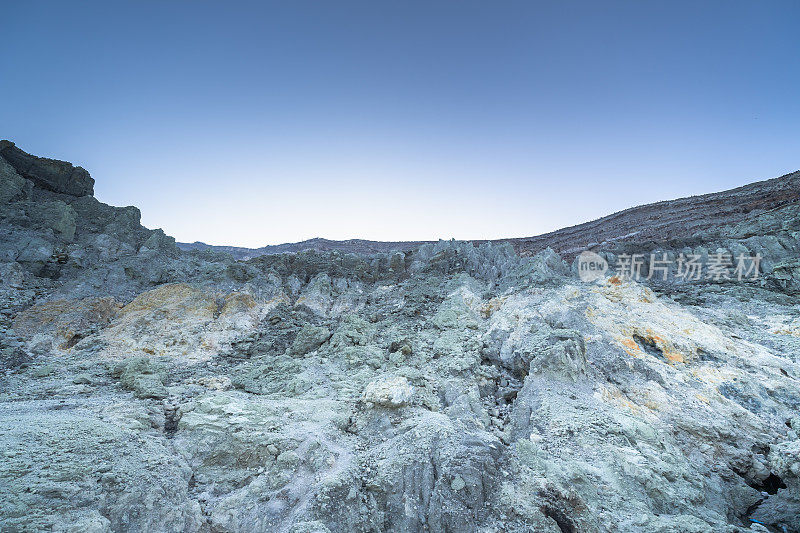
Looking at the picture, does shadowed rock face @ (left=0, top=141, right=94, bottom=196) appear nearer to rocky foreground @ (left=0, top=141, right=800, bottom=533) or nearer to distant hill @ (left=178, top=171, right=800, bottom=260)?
rocky foreground @ (left=0, top=141, right=800, bottom=533)

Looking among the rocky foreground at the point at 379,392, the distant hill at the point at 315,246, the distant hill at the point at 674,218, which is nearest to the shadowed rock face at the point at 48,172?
the rocky foreground at the point at 379,392

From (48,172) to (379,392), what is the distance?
49.6 feet

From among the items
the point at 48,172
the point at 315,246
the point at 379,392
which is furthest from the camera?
the point at 315,246

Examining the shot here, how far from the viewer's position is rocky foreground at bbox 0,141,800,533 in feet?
13.9

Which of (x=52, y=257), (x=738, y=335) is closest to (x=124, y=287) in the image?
(x=52, y=257)

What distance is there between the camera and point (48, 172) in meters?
12.1

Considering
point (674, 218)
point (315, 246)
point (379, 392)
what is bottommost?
point (379, 392)

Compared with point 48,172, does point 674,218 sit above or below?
below

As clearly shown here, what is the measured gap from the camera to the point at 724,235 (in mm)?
12359

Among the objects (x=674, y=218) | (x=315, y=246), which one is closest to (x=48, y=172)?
(x=315, y=246)

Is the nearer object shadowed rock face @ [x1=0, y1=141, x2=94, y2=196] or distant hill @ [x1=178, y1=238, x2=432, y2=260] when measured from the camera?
shadowed rock face @ [x1=0, y1=141, x2=94, y2=196]

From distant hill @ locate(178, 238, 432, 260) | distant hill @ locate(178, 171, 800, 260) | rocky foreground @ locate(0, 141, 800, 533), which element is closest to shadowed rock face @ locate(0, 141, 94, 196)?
rocky foreground @ locate(0, 141, 800, 533)

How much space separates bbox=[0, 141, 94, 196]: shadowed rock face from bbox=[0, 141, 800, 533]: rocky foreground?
0.32ft

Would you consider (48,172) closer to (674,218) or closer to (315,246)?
(315,246)
